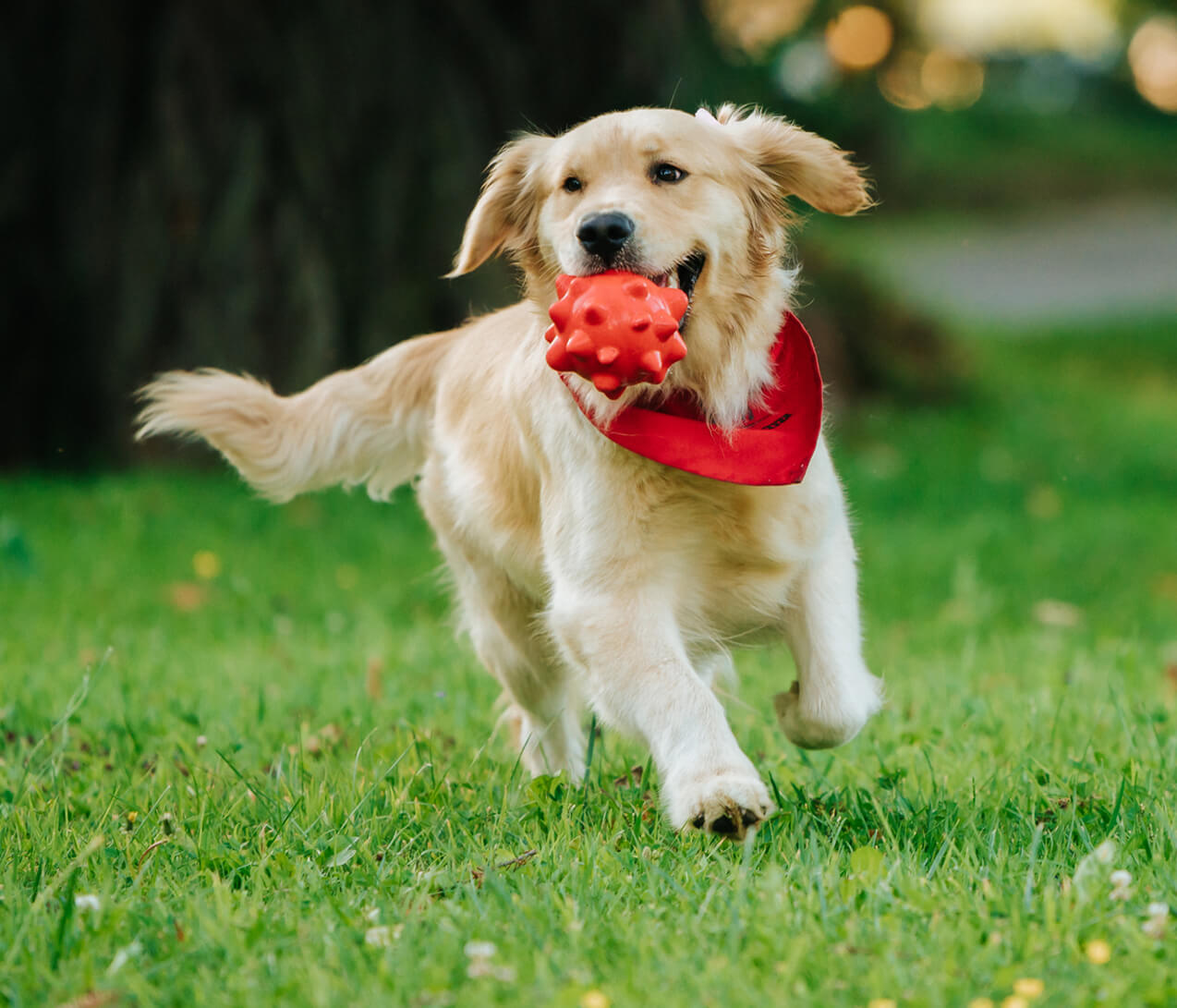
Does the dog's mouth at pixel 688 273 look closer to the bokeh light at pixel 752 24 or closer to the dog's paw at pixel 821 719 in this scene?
the dog's paw at pixel 821 719

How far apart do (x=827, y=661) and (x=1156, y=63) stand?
2899 centimetres

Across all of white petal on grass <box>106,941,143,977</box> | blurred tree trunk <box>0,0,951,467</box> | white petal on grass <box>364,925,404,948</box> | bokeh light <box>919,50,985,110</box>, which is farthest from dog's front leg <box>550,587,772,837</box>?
bokeh light <box>919,50,985,110</box>

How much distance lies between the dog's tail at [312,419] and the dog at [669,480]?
1.34 feet

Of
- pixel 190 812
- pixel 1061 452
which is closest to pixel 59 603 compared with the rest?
pixel 190 812

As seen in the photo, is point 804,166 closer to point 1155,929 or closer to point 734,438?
point 734,438

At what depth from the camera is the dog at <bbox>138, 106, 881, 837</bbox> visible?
10.6ft

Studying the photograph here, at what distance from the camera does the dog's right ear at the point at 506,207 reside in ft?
12.5

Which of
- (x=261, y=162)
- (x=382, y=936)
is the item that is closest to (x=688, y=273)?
(x=382, y=936)

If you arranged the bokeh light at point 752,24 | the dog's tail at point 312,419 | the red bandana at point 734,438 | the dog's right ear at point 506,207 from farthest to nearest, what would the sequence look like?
1. the bokeh light at point 752,24
2. the dog's tail at point 312,419
3. the dog's right ear at point 506,207
4. the red bandana at point 734,438

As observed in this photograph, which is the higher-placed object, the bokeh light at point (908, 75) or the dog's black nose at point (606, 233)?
the bokeh light at point (908, 75)

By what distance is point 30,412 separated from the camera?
9523 mm

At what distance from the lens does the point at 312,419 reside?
14.9ft

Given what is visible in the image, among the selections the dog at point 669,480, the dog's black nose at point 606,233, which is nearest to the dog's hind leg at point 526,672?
the dog at point 669,480

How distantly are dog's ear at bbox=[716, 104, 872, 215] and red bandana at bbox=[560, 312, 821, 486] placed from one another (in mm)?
520
